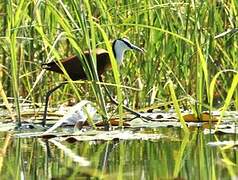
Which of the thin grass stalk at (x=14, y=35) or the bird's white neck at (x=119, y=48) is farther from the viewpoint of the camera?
the bird's white neck at (x=119, y=48)

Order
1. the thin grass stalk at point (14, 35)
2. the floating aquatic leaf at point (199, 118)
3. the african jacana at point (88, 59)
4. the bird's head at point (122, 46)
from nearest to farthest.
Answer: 1. the thin grass stalk at point (14, 35)
2. the floating aquatic leaf at point (199, 118)
3. the african jacana at point (88, 59)
4. the bird's head at point (122, 46)

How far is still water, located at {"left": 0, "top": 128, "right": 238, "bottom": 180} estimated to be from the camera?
3084 mm

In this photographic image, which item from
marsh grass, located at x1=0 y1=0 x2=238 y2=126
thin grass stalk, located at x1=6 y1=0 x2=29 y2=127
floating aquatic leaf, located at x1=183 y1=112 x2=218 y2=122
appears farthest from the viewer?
marsh grass, located at x1=0 y1=0 x2=238 y2=126

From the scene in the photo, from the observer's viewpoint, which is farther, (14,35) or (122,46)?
(122,46)

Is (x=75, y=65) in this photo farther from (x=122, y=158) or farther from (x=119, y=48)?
(x=122, y=158)

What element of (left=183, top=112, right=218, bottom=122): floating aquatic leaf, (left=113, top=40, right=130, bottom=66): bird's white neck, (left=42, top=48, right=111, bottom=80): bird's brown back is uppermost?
(left=113, top=40, right=130, bottom=66): bird's white neck

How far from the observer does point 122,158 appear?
3.51 meters

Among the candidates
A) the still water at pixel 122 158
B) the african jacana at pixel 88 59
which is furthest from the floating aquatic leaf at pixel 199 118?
the african jacana at pixel 88 59

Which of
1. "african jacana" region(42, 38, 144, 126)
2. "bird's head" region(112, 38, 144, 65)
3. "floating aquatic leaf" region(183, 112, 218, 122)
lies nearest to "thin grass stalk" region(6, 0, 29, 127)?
"african jacana" region(42, 38, 144, 126)

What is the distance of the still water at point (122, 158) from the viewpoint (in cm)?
308

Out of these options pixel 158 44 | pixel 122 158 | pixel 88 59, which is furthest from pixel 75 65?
pixel 122 158

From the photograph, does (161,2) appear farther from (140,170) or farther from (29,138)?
(140,170)

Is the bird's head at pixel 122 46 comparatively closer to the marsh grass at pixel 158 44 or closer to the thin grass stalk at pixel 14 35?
the marsh grass at pixel 158 44

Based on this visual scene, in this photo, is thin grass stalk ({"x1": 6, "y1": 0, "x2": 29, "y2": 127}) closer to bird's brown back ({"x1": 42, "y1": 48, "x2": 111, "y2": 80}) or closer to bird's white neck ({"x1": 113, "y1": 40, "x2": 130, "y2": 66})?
bird's brown back ({"x1": 42, "y1": 48, "x2": 111, "y2": 80})
